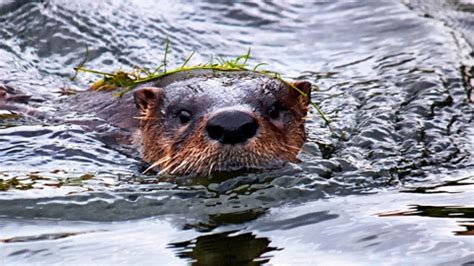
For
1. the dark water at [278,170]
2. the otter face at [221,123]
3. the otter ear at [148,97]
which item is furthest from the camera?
the otter ear at [148,97]

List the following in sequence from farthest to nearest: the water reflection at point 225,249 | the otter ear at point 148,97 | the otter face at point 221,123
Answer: the otter ear at point 148,97
the otter face at point 221,123
the water reflection at point 225,249

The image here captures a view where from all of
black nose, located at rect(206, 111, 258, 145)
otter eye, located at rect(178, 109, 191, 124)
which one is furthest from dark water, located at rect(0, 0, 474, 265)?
otter eye, located at rect(178, 109, 191, 124)

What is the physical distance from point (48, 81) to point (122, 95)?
1451 mm

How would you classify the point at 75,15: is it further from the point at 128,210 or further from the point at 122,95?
the point at 128,210

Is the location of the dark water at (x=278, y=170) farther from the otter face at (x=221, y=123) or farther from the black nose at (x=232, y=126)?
the black nose at (x=232, y=126)

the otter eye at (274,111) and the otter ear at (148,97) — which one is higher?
the otter ear at (148,97)

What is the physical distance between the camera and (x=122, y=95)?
7.34m

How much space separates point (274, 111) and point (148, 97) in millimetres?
765

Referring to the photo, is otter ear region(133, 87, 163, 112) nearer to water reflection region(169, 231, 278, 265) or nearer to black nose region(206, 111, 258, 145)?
black nose region(206, 111, 258, 145)

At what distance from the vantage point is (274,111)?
253 inches

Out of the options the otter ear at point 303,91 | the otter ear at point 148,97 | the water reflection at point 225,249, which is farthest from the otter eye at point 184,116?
the water reflection at point 225,249

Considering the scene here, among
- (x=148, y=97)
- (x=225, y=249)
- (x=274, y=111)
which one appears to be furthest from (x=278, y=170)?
(x=225, y=249)

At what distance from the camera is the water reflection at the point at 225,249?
16.0 ft

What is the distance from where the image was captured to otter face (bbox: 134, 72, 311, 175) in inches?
235
